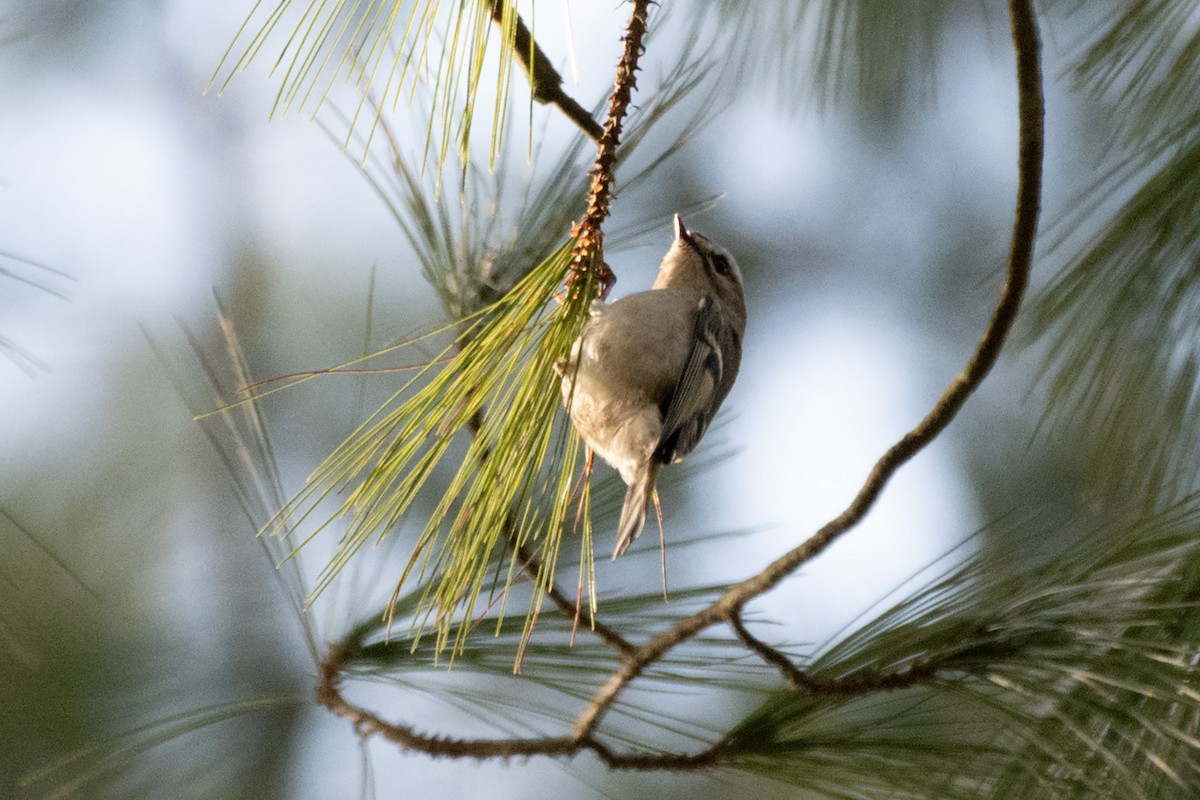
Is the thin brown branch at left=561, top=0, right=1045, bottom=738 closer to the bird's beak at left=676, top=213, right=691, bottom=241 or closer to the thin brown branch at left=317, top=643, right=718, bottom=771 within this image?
the thin brown branch at left=317, top=643, right=718, bottom=771

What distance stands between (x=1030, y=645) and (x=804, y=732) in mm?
336

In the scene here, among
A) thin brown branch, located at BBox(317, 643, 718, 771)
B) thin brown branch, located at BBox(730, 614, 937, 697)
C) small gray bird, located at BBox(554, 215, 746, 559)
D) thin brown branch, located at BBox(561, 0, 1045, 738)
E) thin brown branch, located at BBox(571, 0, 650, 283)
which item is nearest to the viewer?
thin brown branch, located at BBox(571, 0, 650, 283)

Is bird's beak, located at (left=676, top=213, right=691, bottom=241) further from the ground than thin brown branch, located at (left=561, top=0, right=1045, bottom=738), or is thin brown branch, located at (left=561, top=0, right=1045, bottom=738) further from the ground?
bird's beak, located at (left=676, top=213, right=691, bottom=241)

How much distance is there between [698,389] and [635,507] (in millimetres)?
255

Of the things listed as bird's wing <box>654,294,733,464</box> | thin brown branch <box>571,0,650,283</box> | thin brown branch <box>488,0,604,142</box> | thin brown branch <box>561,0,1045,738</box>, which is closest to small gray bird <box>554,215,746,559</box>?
bird's wing <box>654,294,733,464</box>

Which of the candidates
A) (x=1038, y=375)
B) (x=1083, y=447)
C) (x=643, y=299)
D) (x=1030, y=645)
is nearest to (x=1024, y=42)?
(x=1038, y=375)

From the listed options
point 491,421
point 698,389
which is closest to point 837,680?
point 491,421

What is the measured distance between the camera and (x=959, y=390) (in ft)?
4.34

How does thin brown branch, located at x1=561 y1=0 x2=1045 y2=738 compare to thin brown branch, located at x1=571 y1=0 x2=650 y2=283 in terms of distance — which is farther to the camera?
thin brown branch, located at x1=561 y1=0 x2=1045 y2=738

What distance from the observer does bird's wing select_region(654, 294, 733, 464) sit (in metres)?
1.84

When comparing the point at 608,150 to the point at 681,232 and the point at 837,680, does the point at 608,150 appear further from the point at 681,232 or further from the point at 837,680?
the point at 681,232

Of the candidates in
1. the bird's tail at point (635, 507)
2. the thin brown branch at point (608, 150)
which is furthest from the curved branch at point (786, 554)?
the bird's tail at point (635, 507)

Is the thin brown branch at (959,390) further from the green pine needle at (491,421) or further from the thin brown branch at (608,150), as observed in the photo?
the thin brown branch at (608,150)

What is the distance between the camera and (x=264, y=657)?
2754 mm
